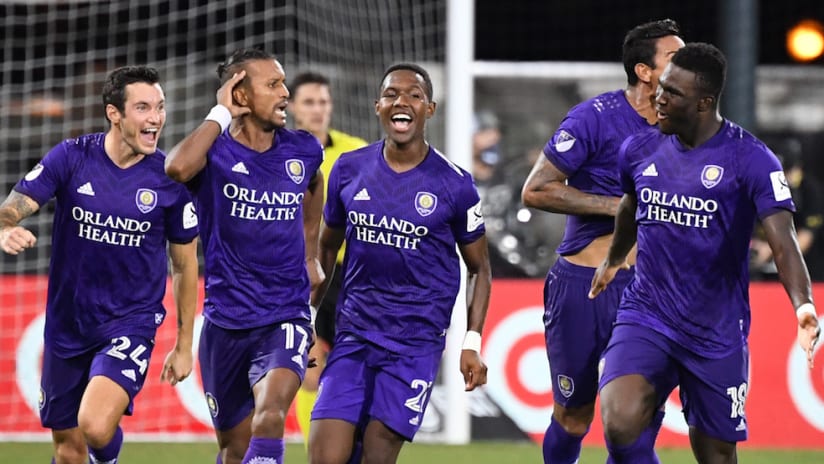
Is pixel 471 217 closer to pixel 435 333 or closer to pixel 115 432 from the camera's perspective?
pixel 435 333

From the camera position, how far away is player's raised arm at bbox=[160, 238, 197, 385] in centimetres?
724

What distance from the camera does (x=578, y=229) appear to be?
290 inches

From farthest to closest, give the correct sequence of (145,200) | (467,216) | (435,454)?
(435,454)
(145,200)
(467,216)

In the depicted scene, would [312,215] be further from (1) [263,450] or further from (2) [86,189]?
(1) [263,450]

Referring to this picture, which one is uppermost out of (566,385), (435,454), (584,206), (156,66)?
(156,66)

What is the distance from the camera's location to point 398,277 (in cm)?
675

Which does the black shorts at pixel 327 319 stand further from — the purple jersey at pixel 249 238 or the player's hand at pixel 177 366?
the purple jersey at pixel 249 238

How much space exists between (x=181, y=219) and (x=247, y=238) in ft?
2.10

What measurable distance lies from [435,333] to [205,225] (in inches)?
47.7

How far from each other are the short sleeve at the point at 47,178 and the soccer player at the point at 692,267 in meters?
2.79

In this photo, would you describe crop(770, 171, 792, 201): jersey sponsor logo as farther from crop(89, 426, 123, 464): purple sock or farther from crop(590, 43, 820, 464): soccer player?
crop(89, 426, 123, 464): purple sock

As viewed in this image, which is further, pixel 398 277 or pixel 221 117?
pixel 221 117

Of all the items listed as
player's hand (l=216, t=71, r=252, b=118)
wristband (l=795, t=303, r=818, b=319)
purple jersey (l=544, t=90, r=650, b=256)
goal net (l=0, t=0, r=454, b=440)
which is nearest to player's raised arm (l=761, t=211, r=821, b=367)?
wristband (l=795, t=303, r=818, b=319)

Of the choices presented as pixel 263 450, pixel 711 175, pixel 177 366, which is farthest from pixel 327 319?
pixel 711 175
